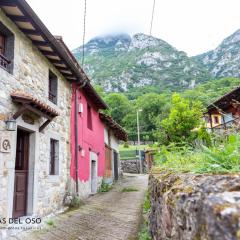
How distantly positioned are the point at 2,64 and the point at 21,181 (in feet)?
8.77

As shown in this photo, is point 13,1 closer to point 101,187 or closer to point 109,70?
point 101,187

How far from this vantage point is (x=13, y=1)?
5.43 meters

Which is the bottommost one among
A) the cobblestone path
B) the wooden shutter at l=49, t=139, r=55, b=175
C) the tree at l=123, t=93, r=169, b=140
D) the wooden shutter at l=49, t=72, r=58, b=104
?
the cobblestone path

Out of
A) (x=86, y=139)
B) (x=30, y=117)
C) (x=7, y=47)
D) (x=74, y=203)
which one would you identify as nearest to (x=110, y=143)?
(x=86, y=139)

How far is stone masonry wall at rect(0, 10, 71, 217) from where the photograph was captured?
18.0 ft

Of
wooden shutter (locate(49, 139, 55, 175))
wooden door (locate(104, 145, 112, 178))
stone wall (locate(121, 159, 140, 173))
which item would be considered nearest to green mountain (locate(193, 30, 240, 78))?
stone wall (locate(121, 159, 140, 173))

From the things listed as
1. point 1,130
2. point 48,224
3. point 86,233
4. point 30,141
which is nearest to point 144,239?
point 86,233

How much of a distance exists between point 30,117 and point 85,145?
5.01 m

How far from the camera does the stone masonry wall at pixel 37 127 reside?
5492mm

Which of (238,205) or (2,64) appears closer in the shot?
(238,205)

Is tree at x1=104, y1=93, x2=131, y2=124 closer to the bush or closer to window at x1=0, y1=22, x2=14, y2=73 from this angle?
the bush

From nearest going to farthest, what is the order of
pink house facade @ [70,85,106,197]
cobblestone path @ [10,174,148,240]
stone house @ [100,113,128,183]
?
1. cobblestone path @ [10,174,148,240]
2. pink house facade @ [70,85,106,197]
3. stone house @ [100,113,128,183]

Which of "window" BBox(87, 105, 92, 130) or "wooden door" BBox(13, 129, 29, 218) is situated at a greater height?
"window" BBox(87, 105, 92, 130)

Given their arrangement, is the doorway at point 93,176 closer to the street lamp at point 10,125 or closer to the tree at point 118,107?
the street lamp at point 10,125
